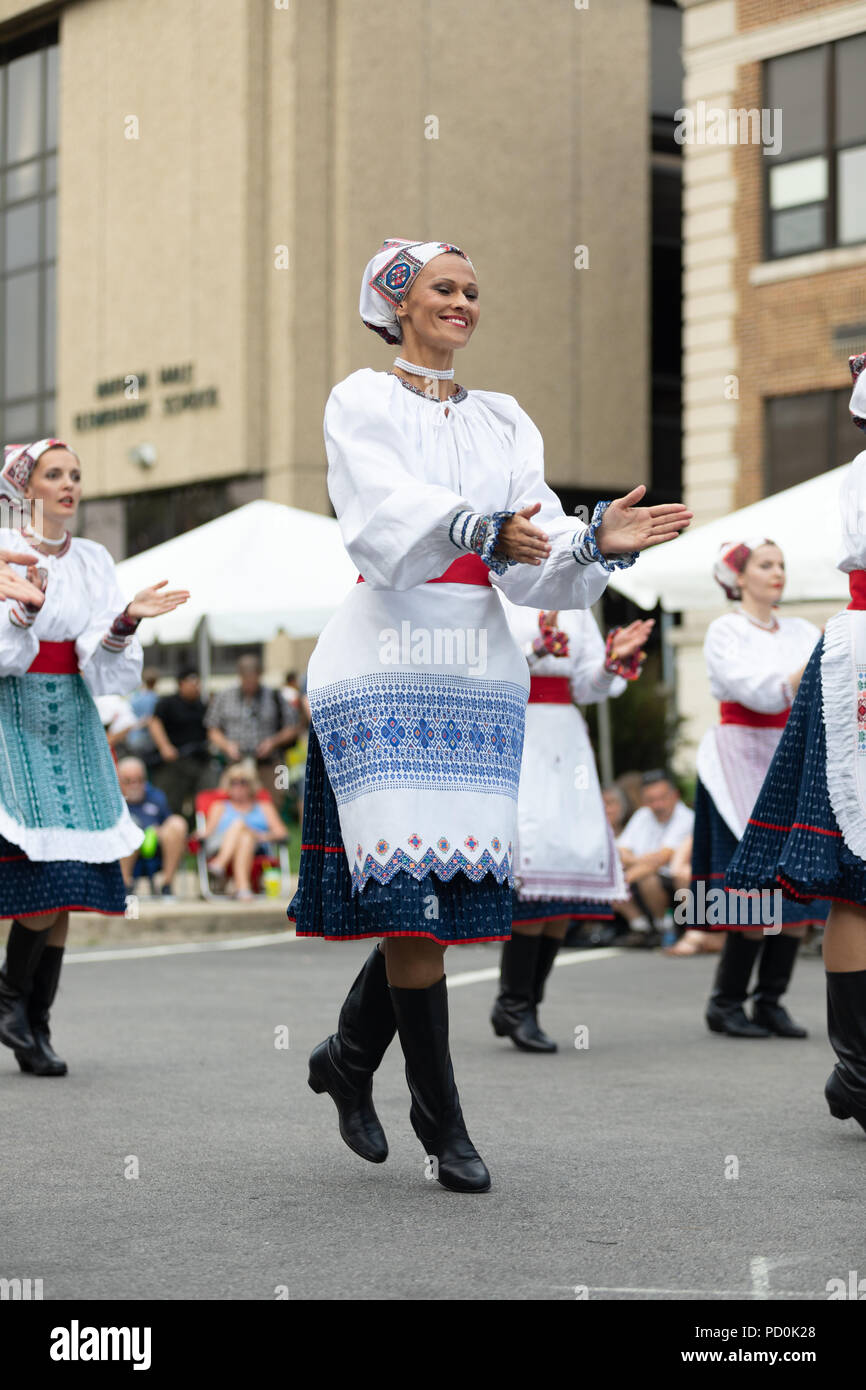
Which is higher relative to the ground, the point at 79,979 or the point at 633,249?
the point at 633,249

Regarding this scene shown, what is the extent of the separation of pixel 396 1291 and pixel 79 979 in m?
6.41

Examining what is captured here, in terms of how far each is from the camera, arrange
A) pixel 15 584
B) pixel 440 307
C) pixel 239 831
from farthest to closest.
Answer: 1. pixel 239 831
2. pixel 15 584
3. pixel 440 307

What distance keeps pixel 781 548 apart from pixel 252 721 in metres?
6.15

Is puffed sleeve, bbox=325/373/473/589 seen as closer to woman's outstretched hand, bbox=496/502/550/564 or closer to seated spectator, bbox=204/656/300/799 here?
woman's outstretched hand, bbox=496/502/550/564

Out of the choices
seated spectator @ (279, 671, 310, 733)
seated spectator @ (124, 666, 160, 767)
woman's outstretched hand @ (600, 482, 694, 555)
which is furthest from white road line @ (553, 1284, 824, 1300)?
seated spectator @ (124, 666, 160, 767)

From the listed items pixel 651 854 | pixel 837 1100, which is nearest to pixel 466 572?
pixel 837 1100

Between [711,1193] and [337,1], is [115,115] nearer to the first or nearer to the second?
[337,1]

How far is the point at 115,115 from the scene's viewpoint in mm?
28297

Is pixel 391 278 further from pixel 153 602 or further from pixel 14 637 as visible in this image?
pixel 14 637

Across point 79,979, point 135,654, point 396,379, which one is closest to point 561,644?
point 135,654

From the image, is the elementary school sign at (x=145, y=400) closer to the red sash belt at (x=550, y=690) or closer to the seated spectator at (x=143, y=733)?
the seated spectator at (x=143, y=733)

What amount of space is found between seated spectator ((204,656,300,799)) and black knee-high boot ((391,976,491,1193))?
10.9 metres

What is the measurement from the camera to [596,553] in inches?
170

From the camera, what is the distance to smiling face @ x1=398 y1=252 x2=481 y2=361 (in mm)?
4602
